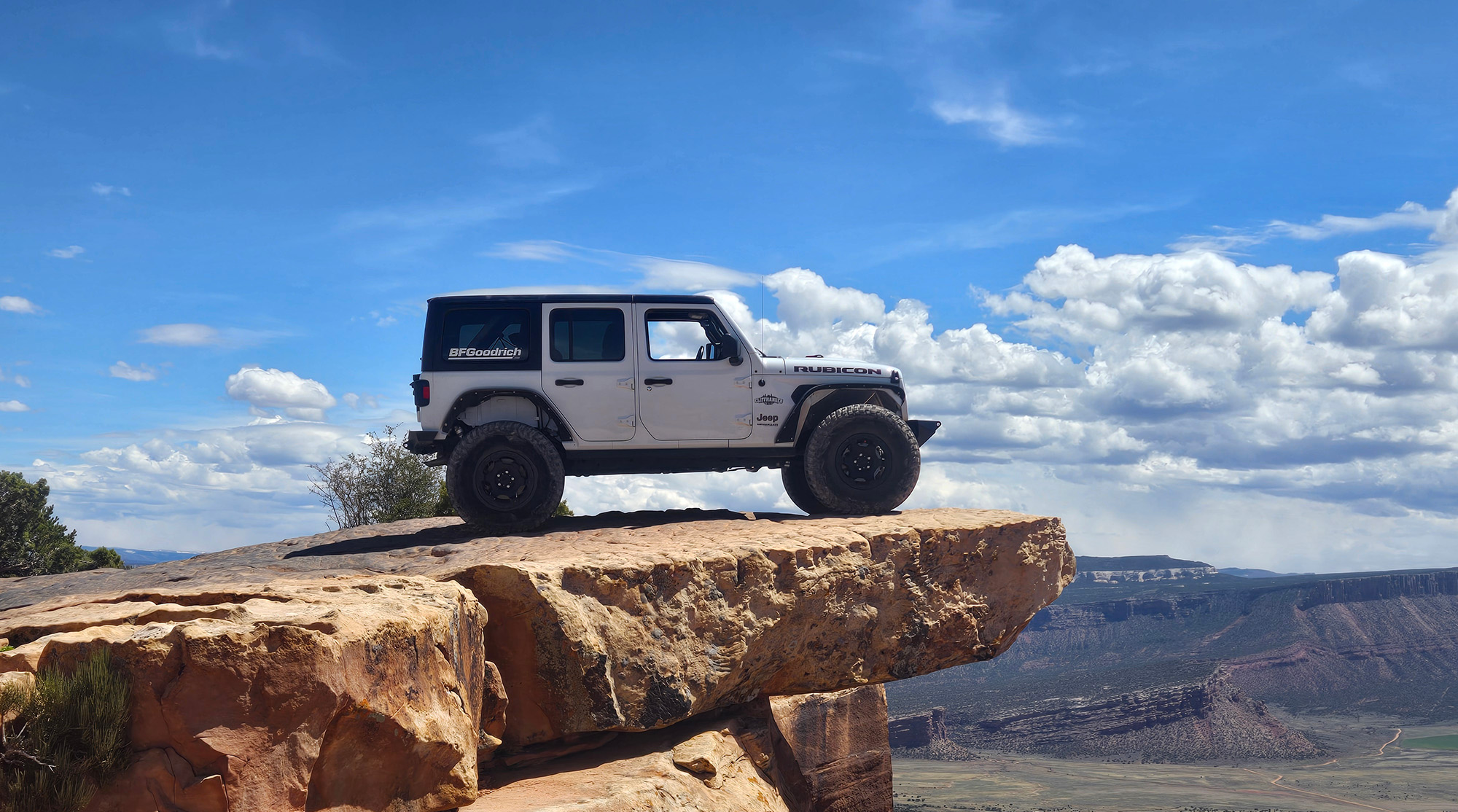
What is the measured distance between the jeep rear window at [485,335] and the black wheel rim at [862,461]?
13.8ft

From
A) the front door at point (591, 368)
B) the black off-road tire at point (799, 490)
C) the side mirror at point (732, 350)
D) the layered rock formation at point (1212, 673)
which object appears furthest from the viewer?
the layered rock formation at point (1212, 673)

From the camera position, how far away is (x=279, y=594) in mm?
7766

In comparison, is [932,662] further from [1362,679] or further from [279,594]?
[1362,679]

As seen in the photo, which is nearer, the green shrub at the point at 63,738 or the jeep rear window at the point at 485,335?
the green shrub at the point at 63,738

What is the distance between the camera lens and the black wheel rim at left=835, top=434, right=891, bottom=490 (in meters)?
12.9

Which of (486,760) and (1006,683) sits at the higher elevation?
(486,760)

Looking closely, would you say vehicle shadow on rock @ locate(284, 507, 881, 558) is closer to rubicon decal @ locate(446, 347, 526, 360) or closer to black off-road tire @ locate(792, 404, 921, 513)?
black off-road tire @ locate(792, 404, 921, 513)

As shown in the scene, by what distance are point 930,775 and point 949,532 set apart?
105684 mm

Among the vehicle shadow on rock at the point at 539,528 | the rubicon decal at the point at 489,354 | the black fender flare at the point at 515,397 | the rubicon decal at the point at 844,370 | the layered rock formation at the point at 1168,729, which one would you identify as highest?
the rubicon decal at the point at 489,354

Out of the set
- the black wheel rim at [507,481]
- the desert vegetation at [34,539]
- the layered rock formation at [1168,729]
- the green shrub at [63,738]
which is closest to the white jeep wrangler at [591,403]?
the black wheel rim at [507,481]

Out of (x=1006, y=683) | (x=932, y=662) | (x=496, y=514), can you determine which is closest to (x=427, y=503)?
(x=496, y=514)

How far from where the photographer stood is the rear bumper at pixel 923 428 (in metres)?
13.4

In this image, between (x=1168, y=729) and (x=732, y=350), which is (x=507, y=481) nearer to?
(x=732, y=350)

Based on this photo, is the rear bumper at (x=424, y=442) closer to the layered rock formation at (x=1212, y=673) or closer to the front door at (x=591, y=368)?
the front door at (x=591, y=368)
